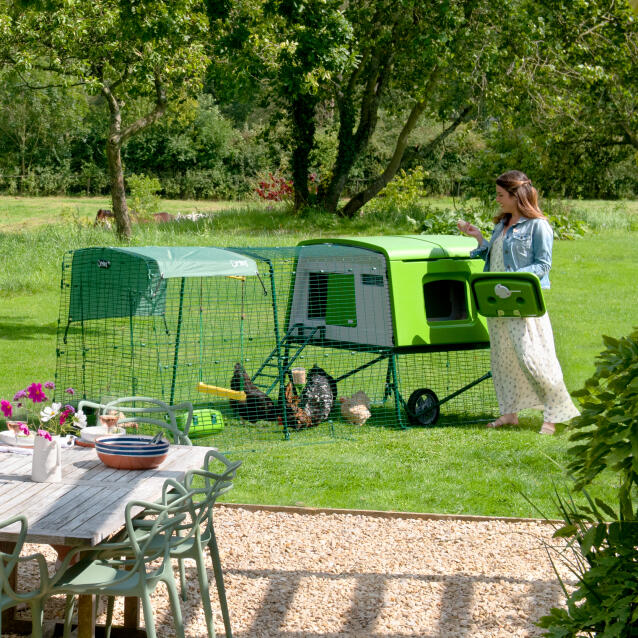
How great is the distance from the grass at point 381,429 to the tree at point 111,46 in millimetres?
2484

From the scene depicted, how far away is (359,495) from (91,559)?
2.66m

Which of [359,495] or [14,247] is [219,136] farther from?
[359,495]

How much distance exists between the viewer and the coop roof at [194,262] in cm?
634

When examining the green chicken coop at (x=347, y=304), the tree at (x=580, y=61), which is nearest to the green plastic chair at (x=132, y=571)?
the green chicken coop at (x=347, y=304)

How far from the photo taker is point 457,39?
17266 mm

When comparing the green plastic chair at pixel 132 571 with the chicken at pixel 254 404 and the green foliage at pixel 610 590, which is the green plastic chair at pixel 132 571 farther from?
the chicken at pixel 254 404

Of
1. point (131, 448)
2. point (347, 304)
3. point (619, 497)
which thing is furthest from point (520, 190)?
point (619, 497)

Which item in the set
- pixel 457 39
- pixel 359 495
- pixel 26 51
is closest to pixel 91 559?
pixel 359 495

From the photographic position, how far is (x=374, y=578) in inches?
180

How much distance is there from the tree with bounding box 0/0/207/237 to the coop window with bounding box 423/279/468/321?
16.0ft

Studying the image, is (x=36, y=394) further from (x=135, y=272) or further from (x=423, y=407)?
(x=423, y=407)

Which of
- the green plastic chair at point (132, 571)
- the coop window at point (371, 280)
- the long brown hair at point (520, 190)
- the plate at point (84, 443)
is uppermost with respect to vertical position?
the long brown hair at point (520, 190)

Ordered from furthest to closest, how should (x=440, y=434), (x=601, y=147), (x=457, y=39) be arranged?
(x=601, y=147) → (x=457, y=39) → (x=440, y=434)

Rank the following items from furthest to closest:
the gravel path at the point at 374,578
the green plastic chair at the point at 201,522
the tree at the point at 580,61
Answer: the tree at the point at 580,61 → the gravel path at the point at 374,578 → the green plastic chair at the point at 201,522
